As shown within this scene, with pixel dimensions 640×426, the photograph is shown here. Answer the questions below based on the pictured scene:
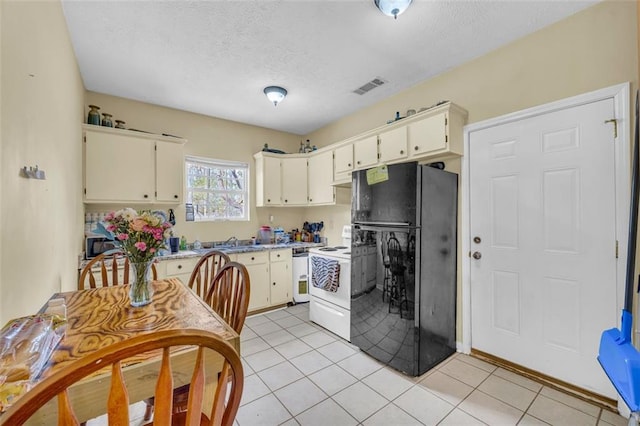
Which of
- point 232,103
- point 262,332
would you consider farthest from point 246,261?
point 232,103

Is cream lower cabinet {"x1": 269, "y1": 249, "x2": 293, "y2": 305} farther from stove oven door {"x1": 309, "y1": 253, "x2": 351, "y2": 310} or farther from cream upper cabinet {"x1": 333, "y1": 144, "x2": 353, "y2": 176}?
cream upper cabinet {"x1": 333, "y1": 144, "x2": 353, "y2": 176}

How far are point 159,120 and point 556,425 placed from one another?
4.69 metres

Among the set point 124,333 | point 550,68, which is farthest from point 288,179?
point 124,333

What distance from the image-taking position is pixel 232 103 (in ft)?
11.3

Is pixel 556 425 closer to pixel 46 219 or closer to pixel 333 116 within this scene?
pixel 46 219

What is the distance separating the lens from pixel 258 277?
361 cm

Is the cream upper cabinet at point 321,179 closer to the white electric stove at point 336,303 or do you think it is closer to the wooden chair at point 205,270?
the white electric stove at point 336,303

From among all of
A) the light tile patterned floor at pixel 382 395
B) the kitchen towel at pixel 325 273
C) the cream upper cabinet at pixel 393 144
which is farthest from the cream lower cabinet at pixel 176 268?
the cream upper cabinet at pixel 393 144

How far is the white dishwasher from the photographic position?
395 cm

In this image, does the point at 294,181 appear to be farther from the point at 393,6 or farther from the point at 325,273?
the point at 393,6

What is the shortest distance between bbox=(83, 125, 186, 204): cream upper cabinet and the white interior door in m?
3.34

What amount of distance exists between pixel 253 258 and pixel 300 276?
2.51 feet

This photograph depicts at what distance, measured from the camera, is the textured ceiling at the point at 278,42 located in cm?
193

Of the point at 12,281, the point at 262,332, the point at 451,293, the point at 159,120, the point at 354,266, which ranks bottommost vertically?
the point at 262,332
